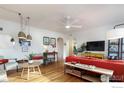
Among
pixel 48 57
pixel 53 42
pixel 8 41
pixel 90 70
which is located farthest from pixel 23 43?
pixel 90 70

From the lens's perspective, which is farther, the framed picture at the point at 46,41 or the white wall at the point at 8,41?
the framed picture at the point at 46,41

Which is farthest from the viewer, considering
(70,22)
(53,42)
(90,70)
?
(53,42)

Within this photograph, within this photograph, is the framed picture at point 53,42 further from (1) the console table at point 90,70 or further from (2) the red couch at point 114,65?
(2) the red couch at point 114,65

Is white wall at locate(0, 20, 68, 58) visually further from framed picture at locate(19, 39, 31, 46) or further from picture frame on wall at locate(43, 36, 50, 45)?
picture frame on wall at locate(43, 36, 50, 45)

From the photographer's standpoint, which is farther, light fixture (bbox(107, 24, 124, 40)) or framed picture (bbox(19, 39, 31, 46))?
framed picture (bbox(19, 39, 31, 46))

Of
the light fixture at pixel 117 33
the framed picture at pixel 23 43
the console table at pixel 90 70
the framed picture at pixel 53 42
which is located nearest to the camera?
the light fixture at pixel 117 33

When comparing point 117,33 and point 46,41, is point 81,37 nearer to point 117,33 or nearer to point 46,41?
point 117,33

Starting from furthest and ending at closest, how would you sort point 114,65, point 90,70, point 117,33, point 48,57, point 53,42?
1. point 53,42
2. point 48,57
3. point 90,70
4. point 114,65
5. point 117,33

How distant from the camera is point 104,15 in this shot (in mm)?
1652

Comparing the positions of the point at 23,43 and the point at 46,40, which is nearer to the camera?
the point at 23,43

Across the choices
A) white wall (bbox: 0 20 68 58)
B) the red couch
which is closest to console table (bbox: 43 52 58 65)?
white wall (bbox: 0 20 68 58)

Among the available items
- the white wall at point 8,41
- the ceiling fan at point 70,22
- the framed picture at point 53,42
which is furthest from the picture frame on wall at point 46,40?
the ceiling fan at point 70,22
